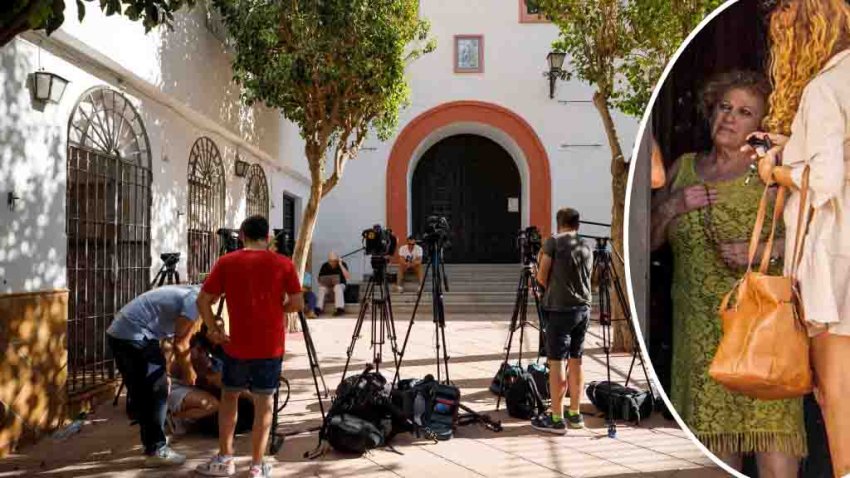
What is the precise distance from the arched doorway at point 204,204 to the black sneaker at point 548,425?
4.72 meters

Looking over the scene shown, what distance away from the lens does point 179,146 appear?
8.22m

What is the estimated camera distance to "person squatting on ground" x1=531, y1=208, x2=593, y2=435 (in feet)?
17.7

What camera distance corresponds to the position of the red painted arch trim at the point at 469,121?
15750 mm

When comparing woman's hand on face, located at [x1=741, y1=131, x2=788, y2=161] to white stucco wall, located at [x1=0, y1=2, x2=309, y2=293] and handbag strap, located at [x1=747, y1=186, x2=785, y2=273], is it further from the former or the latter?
white stucco wall, located at [x1=0, y1=2, x2=309, y2=293]

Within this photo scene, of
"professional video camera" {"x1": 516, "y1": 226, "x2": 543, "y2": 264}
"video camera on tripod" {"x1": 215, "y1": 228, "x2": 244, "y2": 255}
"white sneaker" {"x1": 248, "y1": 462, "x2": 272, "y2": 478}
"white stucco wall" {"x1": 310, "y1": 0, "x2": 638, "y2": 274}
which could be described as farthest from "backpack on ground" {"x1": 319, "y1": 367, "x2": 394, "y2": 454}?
"white stucco wall" {"x1": 310, "y1": 0, "x2": 638, "y2": 274}

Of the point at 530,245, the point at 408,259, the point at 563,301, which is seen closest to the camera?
the point at 563,301

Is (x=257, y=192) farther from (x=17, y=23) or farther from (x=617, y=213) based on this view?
(x=17, y=23)

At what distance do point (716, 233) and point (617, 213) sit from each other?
20.7ft

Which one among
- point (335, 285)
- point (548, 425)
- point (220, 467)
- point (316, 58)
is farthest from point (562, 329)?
point (335, 285)

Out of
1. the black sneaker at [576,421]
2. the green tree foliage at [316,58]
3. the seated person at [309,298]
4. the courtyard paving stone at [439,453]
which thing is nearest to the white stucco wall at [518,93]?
the seated person at [309,298]

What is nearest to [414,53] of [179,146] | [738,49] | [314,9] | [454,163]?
[314,9]

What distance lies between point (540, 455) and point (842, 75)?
11.7ft

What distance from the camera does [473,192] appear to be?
56.0 feet

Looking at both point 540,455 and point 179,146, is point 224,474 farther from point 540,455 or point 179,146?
point 179,146
